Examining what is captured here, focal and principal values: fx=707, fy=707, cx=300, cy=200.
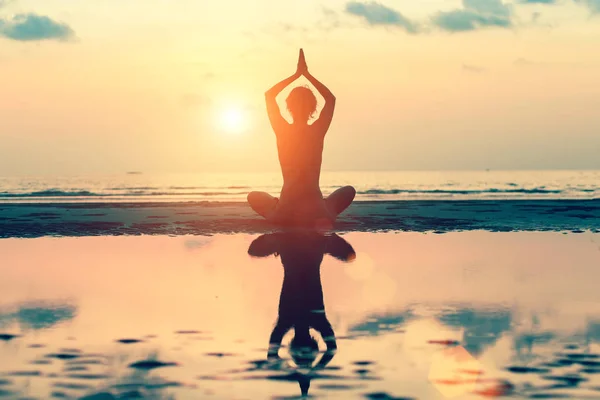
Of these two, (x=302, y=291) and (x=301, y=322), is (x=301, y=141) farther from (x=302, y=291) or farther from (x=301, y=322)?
(x=301, y=322)

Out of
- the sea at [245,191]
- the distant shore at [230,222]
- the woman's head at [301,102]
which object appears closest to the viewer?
the woman's head at [301,102]

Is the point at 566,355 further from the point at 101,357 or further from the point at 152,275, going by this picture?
the point at 152,275

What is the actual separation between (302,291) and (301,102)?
5.88m

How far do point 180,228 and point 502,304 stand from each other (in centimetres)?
933

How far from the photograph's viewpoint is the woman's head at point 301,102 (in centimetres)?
1220

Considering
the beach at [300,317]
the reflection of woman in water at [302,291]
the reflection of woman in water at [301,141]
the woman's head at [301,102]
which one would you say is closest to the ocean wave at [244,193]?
the reflection of woman in water at [301,141]

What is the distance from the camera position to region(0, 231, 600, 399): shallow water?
389 cm

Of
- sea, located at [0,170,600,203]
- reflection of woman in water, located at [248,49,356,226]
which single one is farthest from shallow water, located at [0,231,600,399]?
sea, located at [0,170,600,203]

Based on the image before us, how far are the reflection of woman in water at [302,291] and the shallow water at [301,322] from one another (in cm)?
4

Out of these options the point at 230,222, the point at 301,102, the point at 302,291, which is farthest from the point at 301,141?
the point at 302,291

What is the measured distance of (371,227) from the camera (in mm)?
14750

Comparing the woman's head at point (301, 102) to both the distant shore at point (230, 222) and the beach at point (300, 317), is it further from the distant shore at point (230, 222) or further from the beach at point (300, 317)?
the distant shore at point (230, 222)

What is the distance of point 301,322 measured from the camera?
543 centimetres

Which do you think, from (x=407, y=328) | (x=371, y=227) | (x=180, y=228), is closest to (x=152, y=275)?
(x=407, y=328)
